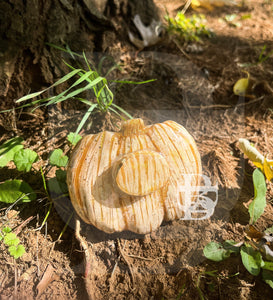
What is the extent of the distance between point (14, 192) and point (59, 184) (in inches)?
12.2

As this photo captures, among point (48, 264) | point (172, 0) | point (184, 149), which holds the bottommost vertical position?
point (48, 264)

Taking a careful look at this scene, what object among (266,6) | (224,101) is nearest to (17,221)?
(224,101)

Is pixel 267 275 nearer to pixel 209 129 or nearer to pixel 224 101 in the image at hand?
pixel 209 129

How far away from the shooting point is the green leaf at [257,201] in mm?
1848

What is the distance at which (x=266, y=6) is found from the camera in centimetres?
420

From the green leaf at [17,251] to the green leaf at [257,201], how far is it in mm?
1514

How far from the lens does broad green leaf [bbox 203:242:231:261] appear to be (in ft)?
5.48

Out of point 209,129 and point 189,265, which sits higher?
point 209,129

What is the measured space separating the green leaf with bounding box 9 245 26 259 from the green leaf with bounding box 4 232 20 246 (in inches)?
1.1

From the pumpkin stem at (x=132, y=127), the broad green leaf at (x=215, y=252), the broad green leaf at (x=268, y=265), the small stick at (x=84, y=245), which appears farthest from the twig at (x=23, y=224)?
the broad green leaf at (x=268, y=265)

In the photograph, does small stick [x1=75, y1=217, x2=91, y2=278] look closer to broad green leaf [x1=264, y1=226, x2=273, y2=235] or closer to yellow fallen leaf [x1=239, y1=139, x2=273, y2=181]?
Answer: broad green leaf [x1=264, y1=226, x2=273, y2=235]

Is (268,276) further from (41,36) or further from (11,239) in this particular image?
(41,36)

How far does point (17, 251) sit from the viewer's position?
1715mm

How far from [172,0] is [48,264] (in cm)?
415
